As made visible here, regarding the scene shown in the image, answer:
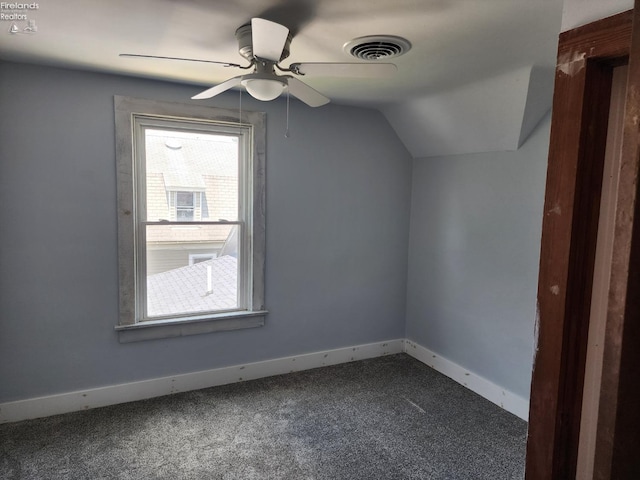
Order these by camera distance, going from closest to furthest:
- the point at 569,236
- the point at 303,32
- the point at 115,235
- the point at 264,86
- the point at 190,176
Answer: the point at 569,236 < the point at 264,86 < the point at 303,32 < the point at 115,235 < the point at 190,176

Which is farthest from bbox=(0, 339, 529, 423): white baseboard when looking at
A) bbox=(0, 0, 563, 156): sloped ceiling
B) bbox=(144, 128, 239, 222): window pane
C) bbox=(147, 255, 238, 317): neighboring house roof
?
bbox=(0, 0, 563, 156): sloped ceiling

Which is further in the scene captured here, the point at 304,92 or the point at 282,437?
the point at 282,437

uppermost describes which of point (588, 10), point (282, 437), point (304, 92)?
point (304, 92)

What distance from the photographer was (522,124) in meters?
2.80

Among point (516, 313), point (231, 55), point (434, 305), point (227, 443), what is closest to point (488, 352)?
point (516, 313)

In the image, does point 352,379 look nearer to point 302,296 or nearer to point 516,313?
point 302,296

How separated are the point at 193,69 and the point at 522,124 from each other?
226 cm

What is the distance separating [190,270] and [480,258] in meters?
2.38

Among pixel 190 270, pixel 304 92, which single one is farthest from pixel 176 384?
pixel 304 92

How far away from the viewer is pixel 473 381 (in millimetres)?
3400

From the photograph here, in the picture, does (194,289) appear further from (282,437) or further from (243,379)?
(282,437)

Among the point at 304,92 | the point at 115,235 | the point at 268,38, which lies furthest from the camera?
the point at 115,235

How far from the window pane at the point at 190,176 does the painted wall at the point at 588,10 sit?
271 centimetres

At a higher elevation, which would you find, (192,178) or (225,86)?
(225,86)
